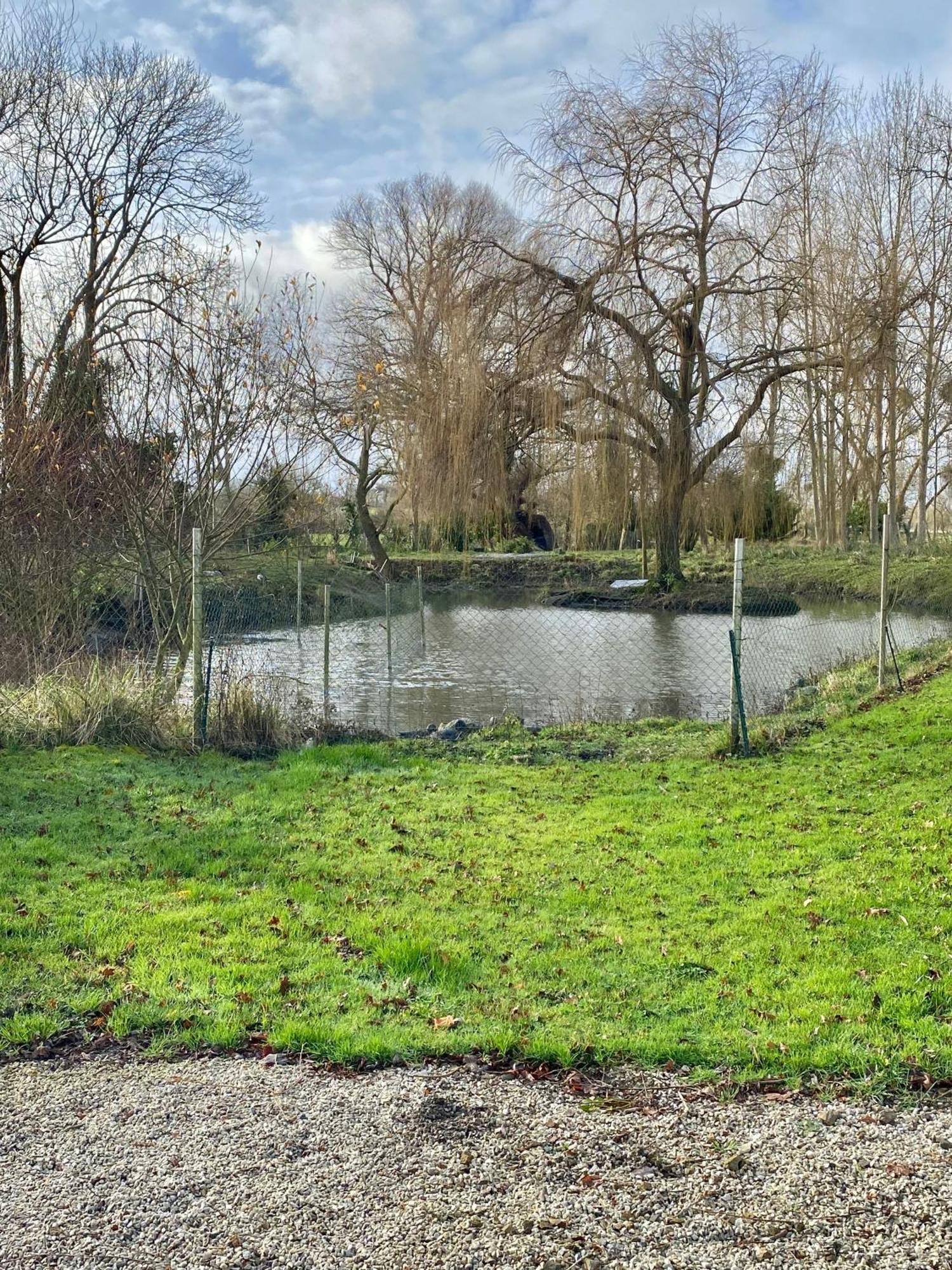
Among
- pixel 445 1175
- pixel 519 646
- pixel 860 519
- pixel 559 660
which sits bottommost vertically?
pixel 445 1175


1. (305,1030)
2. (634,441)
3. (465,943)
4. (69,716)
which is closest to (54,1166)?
(305,1030)

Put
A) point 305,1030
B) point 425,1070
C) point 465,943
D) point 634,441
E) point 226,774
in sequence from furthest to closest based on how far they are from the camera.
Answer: point 634,441 → point 226,774 → point 465,943 → point 305,1030 → point 425,1070

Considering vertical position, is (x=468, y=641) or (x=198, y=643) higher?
(x=198, y=643)

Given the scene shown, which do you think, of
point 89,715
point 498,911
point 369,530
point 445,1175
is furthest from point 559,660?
Answer: point 369,530

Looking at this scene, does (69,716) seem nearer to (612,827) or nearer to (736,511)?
(612,827)

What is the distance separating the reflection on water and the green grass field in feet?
10.9

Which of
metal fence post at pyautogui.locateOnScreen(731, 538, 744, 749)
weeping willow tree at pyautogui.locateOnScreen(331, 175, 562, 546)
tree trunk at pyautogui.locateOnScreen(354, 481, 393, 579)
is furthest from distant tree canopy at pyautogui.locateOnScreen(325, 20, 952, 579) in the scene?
tree trunk at pyautogui.locateOnScreen(354, 481, 393, 579)

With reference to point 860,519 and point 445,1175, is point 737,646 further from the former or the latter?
point 860,519

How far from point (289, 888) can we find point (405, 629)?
1524 centimetres

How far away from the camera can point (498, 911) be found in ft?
14.2

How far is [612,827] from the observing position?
5672mm

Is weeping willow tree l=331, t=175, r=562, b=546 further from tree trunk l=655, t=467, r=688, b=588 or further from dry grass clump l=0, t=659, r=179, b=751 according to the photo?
dry grass clump l=0, t=659, r=179, b=751

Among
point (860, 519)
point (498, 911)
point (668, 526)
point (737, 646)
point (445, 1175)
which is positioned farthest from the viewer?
point (860, 519)

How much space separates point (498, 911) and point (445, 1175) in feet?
6.21
